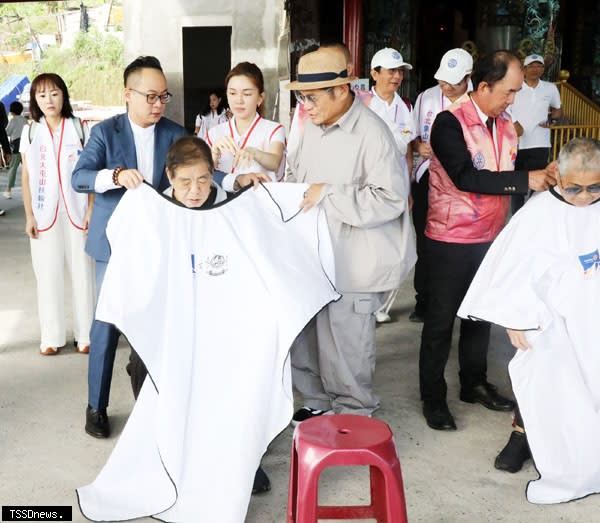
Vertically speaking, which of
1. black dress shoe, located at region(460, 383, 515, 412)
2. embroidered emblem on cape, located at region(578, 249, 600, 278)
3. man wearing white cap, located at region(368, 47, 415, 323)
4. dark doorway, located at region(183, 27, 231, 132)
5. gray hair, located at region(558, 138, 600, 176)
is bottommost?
black dress shoe, located at region(460, 383, 515, 412)

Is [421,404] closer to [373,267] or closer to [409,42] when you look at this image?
[373,267]

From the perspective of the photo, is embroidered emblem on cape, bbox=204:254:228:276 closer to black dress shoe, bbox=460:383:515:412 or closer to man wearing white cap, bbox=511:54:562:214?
black dress shoe, bbox=460:383:515:412

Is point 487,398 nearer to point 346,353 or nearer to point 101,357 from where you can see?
point 346,353

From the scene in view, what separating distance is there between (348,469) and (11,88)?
2282cm

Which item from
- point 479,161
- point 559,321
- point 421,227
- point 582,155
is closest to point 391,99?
point 421,227

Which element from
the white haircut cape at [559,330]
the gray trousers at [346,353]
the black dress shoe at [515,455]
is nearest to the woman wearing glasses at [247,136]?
the gray trousers at [346,353]

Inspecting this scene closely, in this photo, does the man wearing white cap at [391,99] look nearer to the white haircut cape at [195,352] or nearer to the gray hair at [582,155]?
the gray hair at [582,155]

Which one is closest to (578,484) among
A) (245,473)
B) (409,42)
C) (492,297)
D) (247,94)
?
(492,297)

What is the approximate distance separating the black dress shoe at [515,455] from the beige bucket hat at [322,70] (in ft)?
5.51

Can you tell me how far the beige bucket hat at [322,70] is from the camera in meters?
3.44

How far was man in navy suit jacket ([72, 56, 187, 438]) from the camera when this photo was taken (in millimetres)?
3537

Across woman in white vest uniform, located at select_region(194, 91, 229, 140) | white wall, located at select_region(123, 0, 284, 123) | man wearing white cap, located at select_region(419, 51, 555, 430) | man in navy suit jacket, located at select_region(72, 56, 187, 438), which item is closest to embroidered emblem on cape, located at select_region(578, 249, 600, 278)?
man wearing white cap, located at select_region(419, 51, 555, 430)

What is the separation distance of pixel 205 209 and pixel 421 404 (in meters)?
1.76

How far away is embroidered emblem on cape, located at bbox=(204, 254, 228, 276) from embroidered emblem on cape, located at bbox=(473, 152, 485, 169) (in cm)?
135
